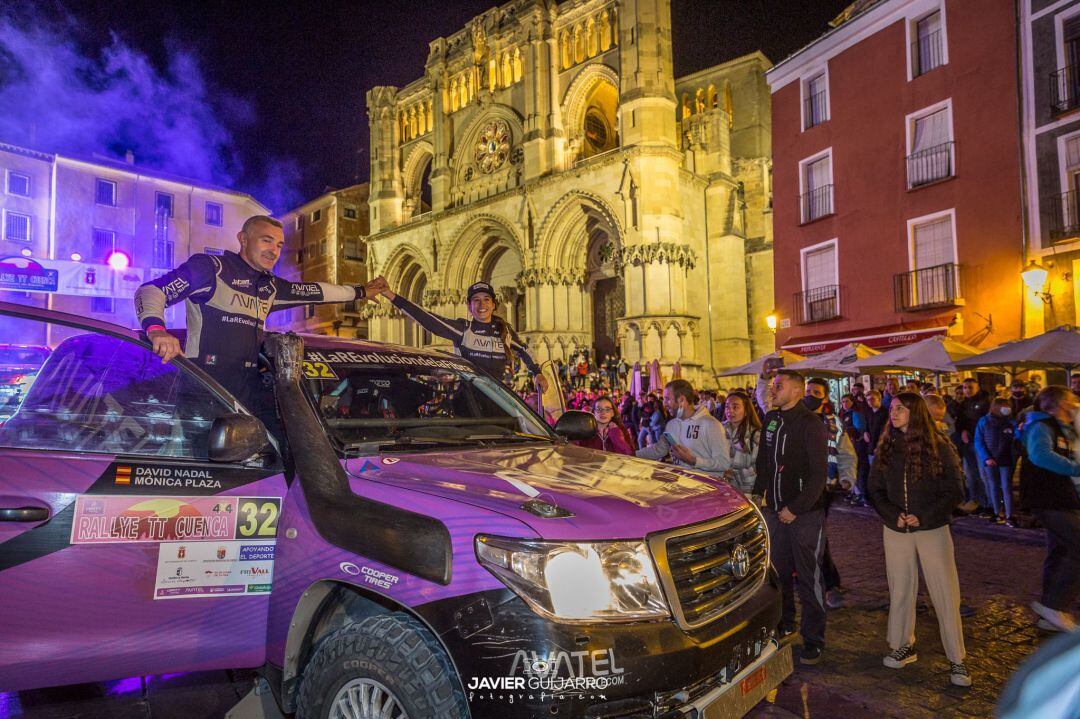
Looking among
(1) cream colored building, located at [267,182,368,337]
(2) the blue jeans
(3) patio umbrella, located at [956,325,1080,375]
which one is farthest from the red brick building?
(1) cream colored building, located at [267,182,368,337]

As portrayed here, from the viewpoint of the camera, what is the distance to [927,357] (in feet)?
38.4

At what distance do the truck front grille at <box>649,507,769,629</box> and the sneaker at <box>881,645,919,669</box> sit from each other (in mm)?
2260

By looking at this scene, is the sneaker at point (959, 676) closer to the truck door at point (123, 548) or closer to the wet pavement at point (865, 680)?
the wet pavement at point (865, 680)

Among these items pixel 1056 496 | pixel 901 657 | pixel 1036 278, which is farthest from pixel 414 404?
pixel 1036 278

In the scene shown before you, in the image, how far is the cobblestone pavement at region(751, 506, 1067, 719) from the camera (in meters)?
3.89

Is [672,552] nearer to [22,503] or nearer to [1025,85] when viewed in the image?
[22,503]

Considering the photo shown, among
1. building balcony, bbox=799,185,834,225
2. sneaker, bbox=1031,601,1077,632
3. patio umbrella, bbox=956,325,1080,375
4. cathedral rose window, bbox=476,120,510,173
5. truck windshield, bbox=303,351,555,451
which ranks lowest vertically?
sneaker, bbox=1031,601,1077,632

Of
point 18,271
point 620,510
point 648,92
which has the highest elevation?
point 648,92

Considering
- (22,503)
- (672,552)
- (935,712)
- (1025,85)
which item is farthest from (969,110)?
(22,503)

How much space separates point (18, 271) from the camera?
60.1 feet

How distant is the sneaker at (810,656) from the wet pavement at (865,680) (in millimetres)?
54

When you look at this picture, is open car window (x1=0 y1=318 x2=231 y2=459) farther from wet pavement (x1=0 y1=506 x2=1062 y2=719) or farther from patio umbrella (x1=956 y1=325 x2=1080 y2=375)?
patio umbrella (x1=956 y1=325 x2=1080 y2=375)

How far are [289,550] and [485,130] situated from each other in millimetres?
32720

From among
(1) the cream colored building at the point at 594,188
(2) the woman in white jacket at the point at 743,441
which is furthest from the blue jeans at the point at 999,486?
(1) the cream colored building at the point at 594,188
